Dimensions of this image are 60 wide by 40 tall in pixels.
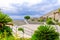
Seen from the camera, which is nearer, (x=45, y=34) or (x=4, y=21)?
(x=45, y=34)

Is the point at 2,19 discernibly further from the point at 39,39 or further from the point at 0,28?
the point at 39,39

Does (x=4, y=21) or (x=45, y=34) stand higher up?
(x=4, y=21)

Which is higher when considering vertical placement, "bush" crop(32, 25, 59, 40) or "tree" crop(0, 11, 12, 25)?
"tree" crop(0, 11, 12, 25)

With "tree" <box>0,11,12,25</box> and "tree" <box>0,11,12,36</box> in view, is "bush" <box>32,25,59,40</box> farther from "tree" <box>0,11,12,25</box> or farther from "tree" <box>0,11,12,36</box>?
"tree" <box>0,11,12,25</box>

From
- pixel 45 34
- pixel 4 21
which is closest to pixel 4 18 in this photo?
pixel 4 21

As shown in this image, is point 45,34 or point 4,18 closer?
point 45,34

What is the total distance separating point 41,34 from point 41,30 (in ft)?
0.41

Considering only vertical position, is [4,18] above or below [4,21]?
above

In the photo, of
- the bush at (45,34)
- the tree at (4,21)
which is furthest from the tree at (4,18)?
the bush at (45,34)

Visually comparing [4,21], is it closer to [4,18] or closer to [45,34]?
[4,18]

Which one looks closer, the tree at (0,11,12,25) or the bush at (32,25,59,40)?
the bush at (32,25,59,40)

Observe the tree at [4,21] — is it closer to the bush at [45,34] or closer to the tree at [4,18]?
the tree at [4,18]

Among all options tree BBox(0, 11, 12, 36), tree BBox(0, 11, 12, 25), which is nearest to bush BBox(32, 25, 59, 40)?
tree BBox(0, 11, 12, 36)

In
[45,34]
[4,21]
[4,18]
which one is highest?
[4,18]
